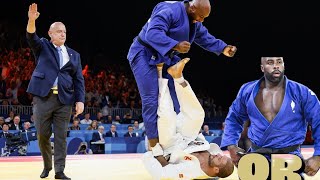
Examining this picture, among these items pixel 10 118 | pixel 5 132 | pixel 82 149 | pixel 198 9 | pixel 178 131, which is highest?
pixel 198 9

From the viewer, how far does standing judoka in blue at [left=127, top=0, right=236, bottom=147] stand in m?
2.82

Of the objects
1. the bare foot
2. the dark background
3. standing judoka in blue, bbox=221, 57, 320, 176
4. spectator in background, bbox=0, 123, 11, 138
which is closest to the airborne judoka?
the bare foot

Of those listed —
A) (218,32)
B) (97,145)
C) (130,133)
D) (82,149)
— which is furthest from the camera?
(218,32)

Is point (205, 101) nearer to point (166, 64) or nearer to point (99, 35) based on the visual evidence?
point (99, 35)

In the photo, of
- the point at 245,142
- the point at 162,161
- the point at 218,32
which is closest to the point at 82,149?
the point at 245,142

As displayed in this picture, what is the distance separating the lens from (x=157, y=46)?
2.82 meters

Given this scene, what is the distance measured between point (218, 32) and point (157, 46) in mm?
11477

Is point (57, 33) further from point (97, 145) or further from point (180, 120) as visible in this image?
point (97, 145)

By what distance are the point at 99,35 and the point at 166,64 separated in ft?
46.9

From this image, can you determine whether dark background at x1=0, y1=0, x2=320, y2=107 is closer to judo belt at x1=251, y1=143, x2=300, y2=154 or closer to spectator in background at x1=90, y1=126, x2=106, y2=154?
spectator in background at x1=90, y1=126, x2=106, y2=154

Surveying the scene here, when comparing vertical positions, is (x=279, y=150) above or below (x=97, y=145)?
above

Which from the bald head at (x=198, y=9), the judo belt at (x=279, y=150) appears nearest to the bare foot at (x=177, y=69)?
the bald head at (x=198, y=9)

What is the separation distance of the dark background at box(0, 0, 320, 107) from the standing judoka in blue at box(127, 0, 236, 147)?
7.94m

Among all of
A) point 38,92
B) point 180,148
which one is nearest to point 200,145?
point 180,148
